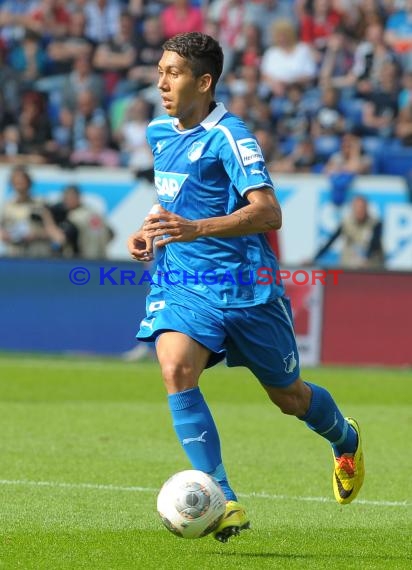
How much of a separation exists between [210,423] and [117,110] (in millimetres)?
13777

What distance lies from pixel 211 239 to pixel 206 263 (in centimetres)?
12

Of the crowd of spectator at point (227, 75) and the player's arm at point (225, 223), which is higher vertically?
the player's arm at point (225, 223)

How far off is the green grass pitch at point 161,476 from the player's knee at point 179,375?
0.74 m

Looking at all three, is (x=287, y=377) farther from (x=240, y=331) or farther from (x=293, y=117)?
(x=293, y=117)

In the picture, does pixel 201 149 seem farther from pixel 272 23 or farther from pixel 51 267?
pixel 272 23

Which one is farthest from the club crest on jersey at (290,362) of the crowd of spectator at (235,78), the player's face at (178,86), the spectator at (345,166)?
the crowd of spectator at (235,78)

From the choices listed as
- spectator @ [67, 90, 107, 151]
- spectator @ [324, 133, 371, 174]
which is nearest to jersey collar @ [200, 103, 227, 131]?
spectator @ [324, 133, 371, 174]

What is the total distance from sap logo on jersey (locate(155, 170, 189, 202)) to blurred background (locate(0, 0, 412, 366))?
29.9 feet

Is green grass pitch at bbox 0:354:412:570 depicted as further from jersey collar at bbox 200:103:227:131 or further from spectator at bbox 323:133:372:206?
spectator at bbox 323:133:372:206

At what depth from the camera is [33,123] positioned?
18.7 meters

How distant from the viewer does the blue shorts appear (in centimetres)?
595

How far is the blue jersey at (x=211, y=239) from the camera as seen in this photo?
6031mm

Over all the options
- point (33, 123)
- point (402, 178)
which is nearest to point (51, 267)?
point (33, 123)

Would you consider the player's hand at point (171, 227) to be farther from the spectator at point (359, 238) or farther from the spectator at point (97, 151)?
the spectator at point (97, 151)
